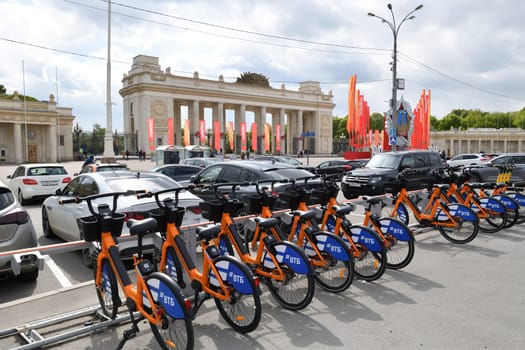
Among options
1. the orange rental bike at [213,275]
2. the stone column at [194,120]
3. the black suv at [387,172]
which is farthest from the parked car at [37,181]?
the stone column at [194,120]

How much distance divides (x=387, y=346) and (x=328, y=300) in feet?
3.66

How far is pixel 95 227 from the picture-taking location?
378 centimetres

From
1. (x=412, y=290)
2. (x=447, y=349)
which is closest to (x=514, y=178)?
(x=412, y=290)

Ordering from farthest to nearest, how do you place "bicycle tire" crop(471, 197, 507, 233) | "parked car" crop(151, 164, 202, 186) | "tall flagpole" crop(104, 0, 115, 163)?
1. "tall flagpole" crop(104, 0, 115, 163)
2. "parked car" crop(151, 164, 202, 186)
3. "bicycle tire" crop(471, 197, 507, 233)

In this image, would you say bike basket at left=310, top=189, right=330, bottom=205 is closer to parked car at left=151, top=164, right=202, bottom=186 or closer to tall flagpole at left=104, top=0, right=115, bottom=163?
parked car at left=151, top=164, right=202, bottom=186

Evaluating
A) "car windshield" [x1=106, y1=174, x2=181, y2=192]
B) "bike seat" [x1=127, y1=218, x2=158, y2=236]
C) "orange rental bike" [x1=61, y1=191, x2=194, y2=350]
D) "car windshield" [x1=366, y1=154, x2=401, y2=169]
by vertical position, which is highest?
"car windshield" [x1=366, y1=154, x2=401, y2=169]

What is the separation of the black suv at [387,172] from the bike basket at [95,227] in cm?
1059

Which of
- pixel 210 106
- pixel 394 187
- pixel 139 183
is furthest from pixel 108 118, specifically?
pixel 210 106

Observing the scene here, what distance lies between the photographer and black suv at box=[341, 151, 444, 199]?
45.6 ft

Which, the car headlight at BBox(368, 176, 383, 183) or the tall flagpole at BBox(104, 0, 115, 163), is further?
the tall flagpole at BBox(104, 0, 115, 163)

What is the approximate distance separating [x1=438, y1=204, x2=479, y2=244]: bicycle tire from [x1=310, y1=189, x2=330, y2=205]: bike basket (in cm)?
261

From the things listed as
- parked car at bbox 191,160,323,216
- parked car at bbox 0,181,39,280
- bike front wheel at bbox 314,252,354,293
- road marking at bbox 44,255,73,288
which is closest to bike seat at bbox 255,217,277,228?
bike front wheel at bbox 314,252,354,293

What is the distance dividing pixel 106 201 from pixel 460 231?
5.91 m

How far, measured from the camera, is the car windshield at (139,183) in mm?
7086
